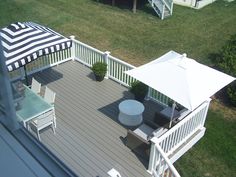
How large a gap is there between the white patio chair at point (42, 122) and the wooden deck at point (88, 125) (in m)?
0.25

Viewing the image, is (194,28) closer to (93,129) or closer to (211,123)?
(211,123)

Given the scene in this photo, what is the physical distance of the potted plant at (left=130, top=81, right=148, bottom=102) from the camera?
895 cm

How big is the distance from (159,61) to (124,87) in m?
2.43

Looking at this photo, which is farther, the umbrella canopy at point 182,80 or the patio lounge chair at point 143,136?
the patio lounge chair at point 143,136

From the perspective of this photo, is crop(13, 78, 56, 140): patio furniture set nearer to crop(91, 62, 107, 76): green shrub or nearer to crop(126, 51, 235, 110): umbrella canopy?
crop(91, 62, 107, 76): green shrub

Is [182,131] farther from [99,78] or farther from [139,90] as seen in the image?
[99,78]

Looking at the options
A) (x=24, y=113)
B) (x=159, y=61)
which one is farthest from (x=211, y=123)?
(x=24, y=113)

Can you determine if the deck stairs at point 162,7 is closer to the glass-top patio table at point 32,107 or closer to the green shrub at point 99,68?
the green shrub at point 99,68

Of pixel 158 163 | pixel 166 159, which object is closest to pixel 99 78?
pixel 158 163

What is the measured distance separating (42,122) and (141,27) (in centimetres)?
969

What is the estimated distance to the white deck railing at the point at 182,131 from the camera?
687 centimetres

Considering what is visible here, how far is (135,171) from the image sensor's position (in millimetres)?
6949

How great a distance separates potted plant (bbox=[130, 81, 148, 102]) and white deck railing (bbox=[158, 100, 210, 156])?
5.89ft

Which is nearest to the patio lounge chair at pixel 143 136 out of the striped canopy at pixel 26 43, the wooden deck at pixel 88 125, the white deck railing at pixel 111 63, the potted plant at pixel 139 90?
the wooden deck at pixel 88 125
